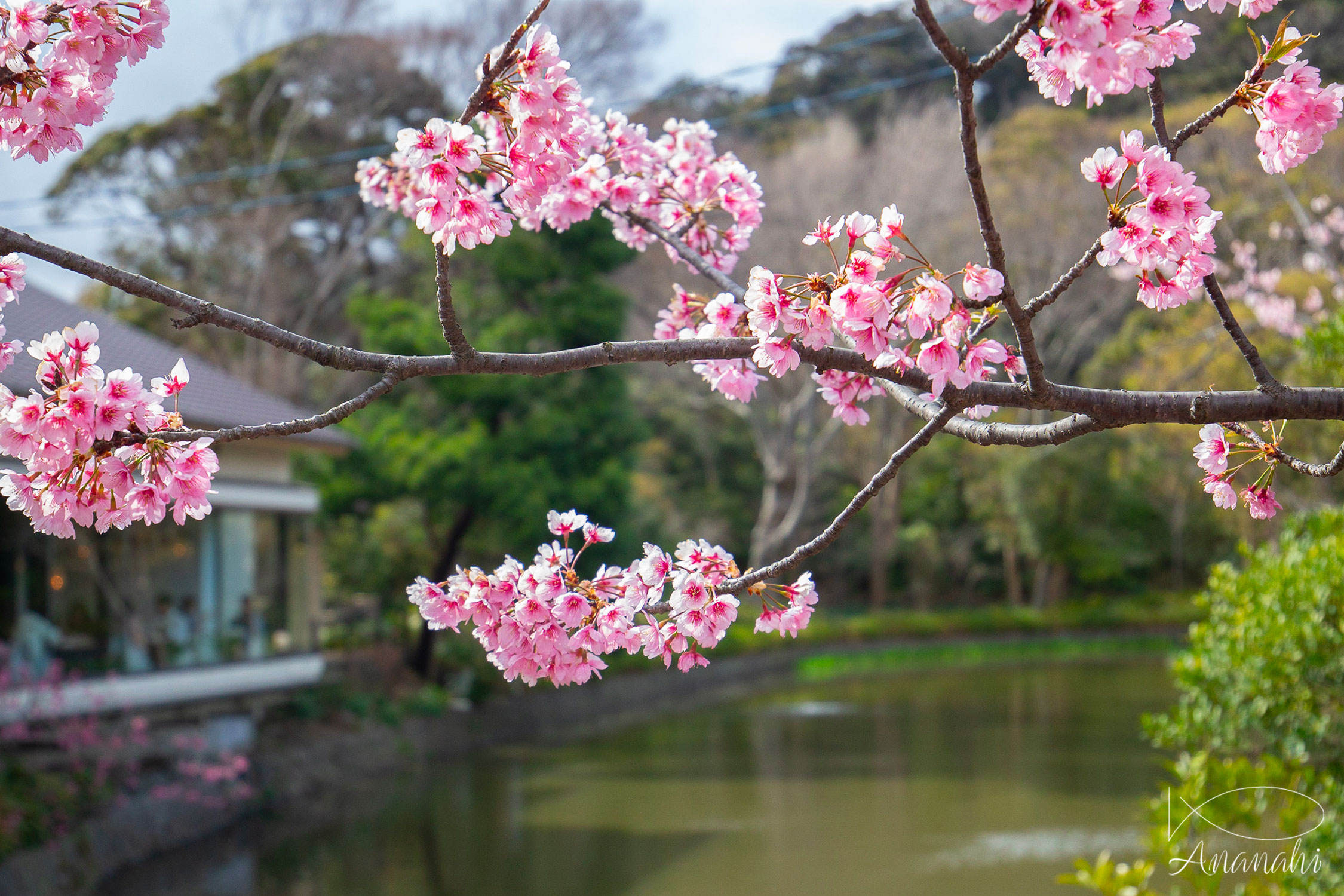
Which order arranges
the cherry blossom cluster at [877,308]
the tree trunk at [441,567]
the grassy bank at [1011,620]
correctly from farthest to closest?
the grassy bank at [1011,620] → the tree trunk at [441,567] → the cherry blossom cluster at [877,308]

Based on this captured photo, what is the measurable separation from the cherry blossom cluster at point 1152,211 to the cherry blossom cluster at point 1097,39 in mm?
81

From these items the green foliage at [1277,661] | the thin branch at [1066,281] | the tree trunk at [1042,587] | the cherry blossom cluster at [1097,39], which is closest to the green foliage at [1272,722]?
the green foliage at [1277,661]

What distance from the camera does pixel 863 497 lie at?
5.29 feet

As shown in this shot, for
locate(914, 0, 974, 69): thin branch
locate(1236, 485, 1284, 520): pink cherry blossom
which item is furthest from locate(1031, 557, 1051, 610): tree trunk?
locate(914, 0, 974, 69): thin branch

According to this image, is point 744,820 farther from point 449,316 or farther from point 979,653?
point 979,653

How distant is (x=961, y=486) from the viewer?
2436 cm

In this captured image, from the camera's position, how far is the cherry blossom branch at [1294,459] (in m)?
1.69

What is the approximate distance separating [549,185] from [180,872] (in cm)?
663

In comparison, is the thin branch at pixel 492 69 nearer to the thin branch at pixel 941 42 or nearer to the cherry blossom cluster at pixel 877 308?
the cherry blossom cluster at pixel 877 308

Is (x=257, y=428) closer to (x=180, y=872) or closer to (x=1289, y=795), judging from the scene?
(x=1289, y=795)

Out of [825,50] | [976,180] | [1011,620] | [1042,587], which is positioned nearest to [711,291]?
[825,50]

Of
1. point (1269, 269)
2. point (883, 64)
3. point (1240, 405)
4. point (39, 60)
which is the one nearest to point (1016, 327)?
point (1240, 405)

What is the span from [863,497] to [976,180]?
0.44m

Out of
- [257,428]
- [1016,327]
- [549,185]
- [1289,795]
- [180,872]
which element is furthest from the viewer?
[180,872]
